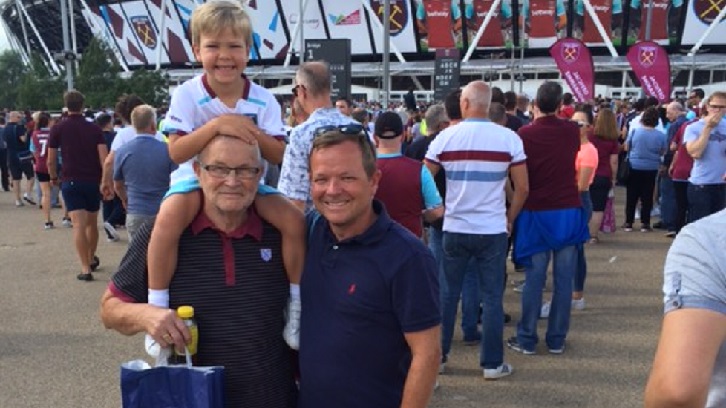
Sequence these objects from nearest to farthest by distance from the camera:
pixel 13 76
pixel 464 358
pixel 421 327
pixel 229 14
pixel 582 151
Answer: pixel 421 327 < pixel 229 14 < pixel 464 358 < pixel 582 151 < pixel 13 76

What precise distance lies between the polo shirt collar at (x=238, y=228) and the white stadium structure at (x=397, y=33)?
46977 millimetres

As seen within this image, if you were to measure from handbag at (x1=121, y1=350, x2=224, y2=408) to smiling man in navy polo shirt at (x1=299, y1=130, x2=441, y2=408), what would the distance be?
0.36 m

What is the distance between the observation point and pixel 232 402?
2.19 m

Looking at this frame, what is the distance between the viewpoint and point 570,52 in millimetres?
14617

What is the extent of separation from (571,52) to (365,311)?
45.4 feet

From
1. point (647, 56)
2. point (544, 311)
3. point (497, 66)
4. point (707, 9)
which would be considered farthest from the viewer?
point (497, 66)

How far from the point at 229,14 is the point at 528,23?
55405 mm

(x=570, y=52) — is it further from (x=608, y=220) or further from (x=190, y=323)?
(x=190, y=323)

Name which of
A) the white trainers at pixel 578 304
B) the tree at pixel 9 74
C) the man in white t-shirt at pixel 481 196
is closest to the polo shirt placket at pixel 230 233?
the man in white t-shirt at pixel 481 196

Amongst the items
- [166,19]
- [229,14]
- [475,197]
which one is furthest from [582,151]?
[166,19]

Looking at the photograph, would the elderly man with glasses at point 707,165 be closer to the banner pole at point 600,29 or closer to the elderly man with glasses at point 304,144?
the elderly man with glasses at point 304,144

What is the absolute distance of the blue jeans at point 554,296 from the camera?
16.8 ft

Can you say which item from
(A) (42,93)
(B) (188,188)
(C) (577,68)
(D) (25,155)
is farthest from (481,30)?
(B) (188,188)

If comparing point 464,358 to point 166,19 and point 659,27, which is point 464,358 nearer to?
point 659,27
